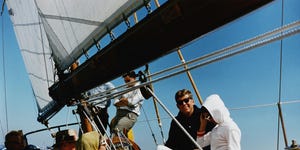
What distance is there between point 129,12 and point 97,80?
774 mm

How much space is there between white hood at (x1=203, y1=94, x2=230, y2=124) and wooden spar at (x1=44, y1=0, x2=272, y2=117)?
2.58 feet

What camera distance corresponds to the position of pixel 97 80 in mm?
2781

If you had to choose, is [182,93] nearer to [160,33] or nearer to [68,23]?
[68,23]

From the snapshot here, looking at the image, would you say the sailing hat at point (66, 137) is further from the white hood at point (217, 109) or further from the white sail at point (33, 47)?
the white hood at point (217, 109)

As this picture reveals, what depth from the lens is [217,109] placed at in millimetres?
2676

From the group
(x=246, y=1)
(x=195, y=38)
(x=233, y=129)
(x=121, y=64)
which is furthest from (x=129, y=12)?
(x=233, y=129)

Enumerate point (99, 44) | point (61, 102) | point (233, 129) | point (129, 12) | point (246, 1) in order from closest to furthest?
point (246, 1) < point (129, 12) < point (233, 129) < point (99, 44) < point (61, 102)

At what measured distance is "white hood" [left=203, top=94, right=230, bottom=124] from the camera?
8.72 feet

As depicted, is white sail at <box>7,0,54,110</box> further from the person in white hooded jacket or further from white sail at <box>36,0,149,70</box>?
the person in white hooded jacket

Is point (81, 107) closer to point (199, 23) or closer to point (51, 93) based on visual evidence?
point (51, 93)

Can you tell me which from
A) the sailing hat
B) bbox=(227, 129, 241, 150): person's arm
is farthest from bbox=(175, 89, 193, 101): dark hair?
the sailing hat

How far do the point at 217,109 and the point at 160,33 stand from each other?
3.50ft

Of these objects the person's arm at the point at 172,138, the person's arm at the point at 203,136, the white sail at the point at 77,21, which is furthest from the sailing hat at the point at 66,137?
the person's arm at the point at 203,136

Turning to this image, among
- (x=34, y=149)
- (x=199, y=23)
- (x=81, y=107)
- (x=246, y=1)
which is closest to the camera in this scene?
(x=246, y=1)
